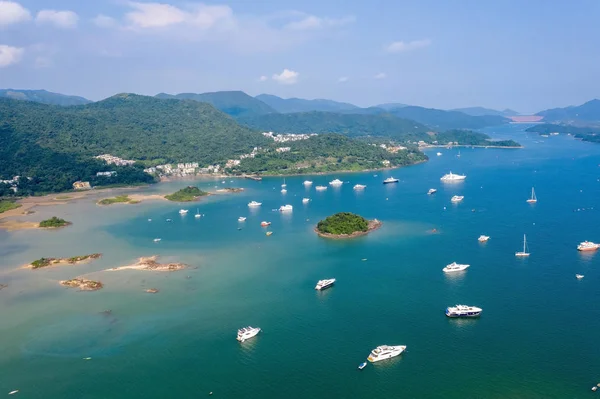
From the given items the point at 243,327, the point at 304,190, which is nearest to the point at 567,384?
the point at 243,327

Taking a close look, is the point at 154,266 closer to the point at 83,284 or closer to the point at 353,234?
the point at 83,284

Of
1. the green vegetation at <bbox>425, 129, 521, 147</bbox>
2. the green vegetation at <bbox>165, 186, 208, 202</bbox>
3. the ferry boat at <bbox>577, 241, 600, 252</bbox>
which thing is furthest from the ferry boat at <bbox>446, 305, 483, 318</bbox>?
the green vegetation at <bbox>425, 129, 521, 147</bbox>

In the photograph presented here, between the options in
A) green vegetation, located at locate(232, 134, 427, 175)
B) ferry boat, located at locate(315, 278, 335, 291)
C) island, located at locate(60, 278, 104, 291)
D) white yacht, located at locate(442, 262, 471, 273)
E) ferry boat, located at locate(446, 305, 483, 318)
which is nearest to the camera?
ferry boat, located at locate(446, 305, 483, 318)

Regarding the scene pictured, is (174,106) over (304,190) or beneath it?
over

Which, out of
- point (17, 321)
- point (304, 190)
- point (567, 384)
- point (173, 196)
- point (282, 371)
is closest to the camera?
point (567, 384)

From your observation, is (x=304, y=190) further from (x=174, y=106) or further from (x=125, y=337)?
(x=174, y=106)

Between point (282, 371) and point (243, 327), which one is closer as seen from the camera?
point (282, 371)

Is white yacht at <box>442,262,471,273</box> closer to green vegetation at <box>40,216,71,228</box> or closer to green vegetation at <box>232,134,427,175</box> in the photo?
green vegetation at <box>40,216,71,228</box>
